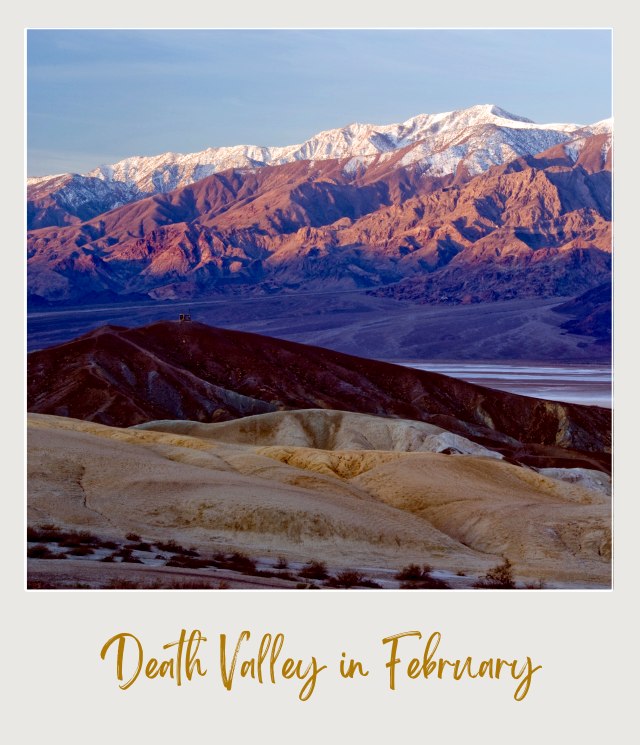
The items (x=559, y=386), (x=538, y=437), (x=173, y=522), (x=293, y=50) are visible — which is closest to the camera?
(x=173, y=522)

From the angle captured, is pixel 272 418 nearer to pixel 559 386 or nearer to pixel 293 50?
pixel 293 50

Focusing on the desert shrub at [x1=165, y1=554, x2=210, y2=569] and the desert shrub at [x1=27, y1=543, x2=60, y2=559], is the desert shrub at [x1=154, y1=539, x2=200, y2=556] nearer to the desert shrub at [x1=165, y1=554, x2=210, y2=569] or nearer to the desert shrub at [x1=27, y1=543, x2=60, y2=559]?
the desert shrub at [x1=165, y1=554, x2=210, y2=569]

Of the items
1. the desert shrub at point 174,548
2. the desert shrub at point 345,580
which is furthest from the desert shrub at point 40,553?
the desert shrub at point 345,580

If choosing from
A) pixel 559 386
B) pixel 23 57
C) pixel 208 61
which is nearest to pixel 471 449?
pixel 208 61

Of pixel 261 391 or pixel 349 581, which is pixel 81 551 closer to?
pixel 349 581

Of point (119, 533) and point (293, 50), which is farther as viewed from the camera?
point (293, 50)

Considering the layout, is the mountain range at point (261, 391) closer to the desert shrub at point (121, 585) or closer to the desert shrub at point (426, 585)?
the desert shrub at point (426, 585)

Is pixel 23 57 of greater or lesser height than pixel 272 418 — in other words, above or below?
above

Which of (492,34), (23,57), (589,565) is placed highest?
(492,34)

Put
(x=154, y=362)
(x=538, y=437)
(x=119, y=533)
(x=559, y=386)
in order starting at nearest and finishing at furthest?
1. (x=119, y=533)
2. (x=154, y=362)
3. (x=538, y=437)
4. (x=559, y=386)
